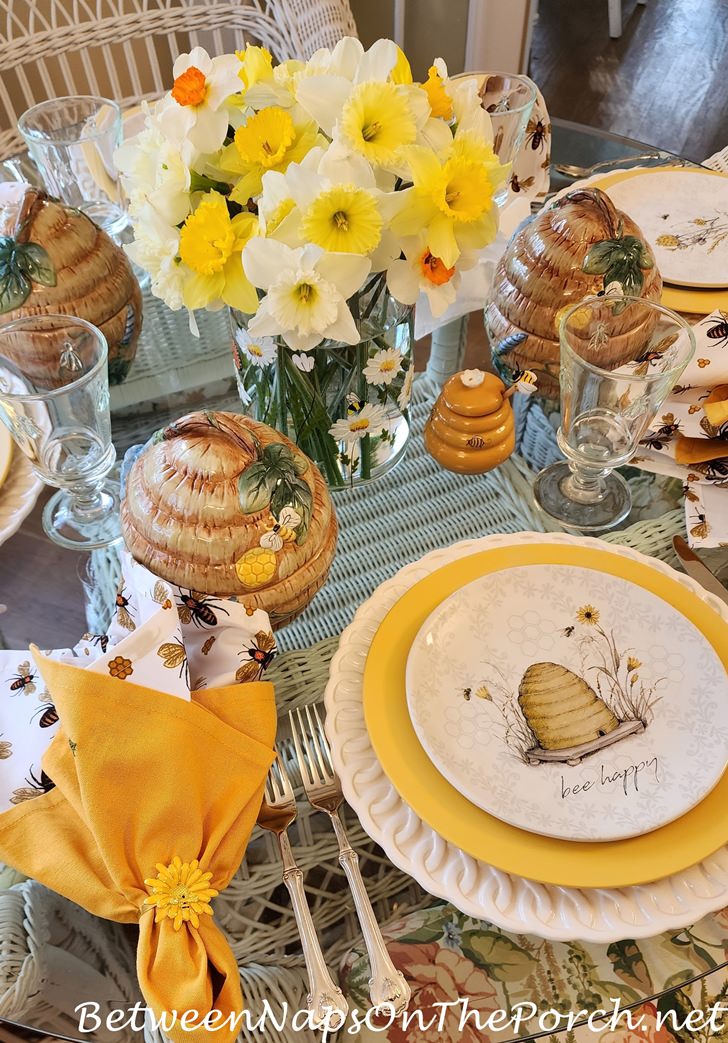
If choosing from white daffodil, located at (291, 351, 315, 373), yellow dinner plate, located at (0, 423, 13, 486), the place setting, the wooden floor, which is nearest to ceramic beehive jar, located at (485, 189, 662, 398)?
the place setting

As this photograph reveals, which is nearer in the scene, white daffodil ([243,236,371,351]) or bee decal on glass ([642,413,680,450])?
white daffodil ([243,236,371,351])

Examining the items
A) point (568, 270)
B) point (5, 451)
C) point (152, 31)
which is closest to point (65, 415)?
point (5, 451)

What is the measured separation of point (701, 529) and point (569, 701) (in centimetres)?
23

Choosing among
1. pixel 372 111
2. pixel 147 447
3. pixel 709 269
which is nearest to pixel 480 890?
pixel 147 447

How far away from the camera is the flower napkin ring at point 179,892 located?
486 millimetres

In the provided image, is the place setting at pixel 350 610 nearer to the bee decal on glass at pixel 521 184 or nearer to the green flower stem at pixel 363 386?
the green flower stem at pixel 363 386

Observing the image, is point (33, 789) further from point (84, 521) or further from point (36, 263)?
point (36, 263)

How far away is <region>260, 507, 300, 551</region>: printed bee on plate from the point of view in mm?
581

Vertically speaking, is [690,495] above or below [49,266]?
below

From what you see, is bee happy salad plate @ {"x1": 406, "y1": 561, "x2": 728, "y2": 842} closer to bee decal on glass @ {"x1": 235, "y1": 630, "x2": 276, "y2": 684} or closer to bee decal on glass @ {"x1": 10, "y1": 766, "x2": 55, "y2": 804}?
bee decal on glass @ {"x1": 235, "y1": 630, "x2": 276, "y2": 684}

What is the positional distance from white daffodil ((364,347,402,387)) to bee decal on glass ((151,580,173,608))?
0.77 feet

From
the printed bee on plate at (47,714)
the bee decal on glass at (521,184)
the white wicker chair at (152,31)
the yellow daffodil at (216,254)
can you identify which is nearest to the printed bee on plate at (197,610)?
the printed bee on plate at (47,714)

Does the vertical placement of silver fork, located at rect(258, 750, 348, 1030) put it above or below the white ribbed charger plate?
below

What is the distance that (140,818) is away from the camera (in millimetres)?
492
